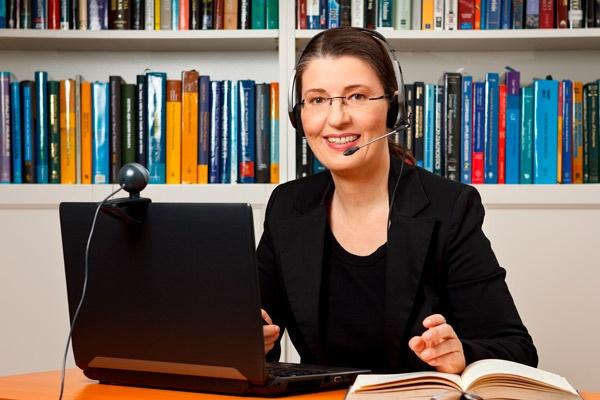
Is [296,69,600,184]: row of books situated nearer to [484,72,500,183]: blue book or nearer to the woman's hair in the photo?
[484,72,500,183]: blue book

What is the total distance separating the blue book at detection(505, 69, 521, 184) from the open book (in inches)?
54.0

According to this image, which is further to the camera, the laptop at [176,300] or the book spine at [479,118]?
the book spine at [479,118]

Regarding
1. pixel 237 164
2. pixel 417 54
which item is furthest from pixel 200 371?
pixel 417 54

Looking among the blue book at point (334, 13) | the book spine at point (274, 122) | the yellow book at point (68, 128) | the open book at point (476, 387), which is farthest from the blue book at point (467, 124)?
the open book at point (476, 387)

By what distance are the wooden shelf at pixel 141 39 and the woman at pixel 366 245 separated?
812 millimetres

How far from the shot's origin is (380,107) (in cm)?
155

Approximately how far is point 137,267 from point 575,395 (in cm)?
59

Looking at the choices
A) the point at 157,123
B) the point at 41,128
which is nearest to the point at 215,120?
the point at 157,123

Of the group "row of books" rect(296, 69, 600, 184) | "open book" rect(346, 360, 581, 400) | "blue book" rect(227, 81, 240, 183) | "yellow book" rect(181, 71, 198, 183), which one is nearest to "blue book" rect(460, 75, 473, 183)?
"row of books" rect(296, 69, 600, 184)

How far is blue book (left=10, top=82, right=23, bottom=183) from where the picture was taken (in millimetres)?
2395

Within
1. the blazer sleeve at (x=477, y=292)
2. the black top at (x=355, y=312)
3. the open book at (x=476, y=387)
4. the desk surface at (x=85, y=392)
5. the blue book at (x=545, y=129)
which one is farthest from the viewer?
the blue book at (x=545, y=129)

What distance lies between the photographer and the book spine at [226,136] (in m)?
2.39

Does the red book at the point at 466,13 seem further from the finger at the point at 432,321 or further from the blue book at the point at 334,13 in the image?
the finger at the point at 432,321

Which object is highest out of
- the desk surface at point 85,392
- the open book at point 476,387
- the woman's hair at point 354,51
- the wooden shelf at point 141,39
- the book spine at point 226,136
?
the wooden shelf at point 141,39
